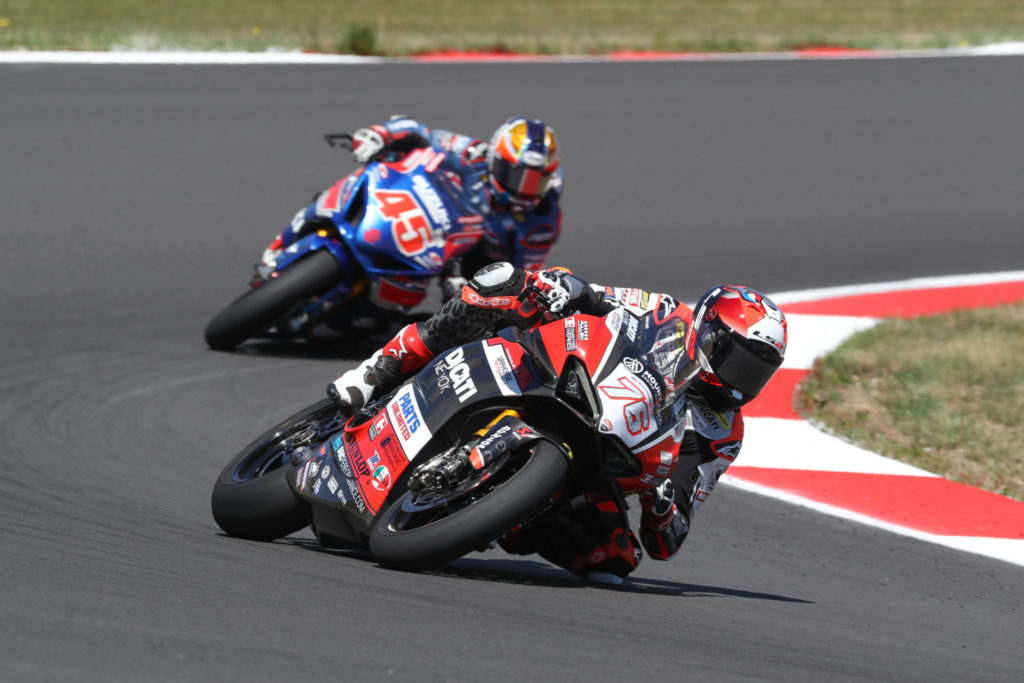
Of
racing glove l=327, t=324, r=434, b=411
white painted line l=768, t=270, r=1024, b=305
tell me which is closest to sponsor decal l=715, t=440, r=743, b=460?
racing glove l=327, t=324, r=434, b=411

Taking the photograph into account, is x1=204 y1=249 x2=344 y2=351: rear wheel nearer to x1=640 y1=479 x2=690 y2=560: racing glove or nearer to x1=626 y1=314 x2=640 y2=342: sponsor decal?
x1=640 y1=479 x2=690 y2=560: racing glove

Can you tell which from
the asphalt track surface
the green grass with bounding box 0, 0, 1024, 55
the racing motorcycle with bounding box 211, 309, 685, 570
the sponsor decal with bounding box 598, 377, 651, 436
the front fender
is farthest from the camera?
the green grass with bounding box 0, 0, 1024, 55

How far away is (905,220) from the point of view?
511 inches

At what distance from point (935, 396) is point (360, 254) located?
3.36 m

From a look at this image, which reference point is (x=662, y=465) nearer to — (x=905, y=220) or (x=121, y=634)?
(x=121, y=634)

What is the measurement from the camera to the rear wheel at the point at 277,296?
26.6ft

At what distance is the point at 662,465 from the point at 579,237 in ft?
23.5

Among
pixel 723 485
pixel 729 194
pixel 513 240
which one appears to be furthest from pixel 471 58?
pixel 723 485

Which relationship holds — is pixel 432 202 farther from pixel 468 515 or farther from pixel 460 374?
pixel 468 515

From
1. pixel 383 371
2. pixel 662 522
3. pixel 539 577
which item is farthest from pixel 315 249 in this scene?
pixel 662 522

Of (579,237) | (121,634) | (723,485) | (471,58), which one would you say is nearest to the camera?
(121,634)

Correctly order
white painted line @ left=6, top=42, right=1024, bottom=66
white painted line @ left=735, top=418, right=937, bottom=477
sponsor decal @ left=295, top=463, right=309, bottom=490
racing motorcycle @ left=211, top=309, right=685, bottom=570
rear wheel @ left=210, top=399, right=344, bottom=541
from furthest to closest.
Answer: white painted line @ left=6, top=42, right=1024, bottom=66 < white painted line @ left=735, top=418, right=937, bottom=477 < rear wheel @ left=210, top=399, right=344, bottom=541 < sponsor decal @ left=295, top=463, right=309, bottom=490 < racing motorcycle @ left=211, top=309, right=685, bottom=570

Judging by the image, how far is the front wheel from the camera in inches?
159

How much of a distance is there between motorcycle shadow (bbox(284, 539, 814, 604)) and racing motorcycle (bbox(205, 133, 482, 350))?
10.1 ft
